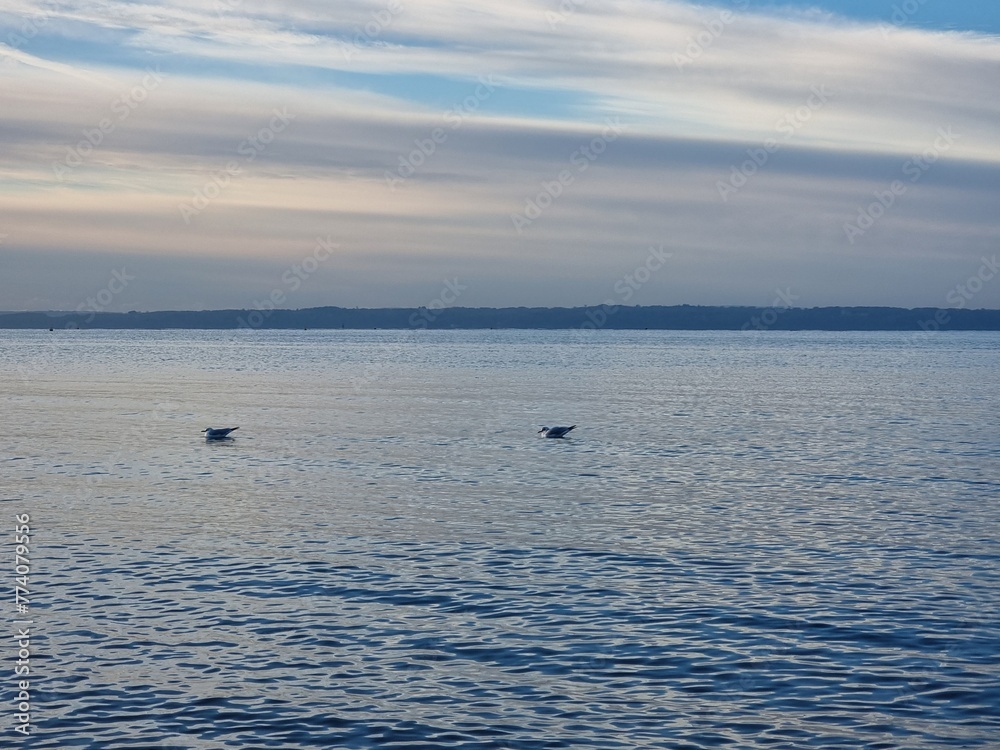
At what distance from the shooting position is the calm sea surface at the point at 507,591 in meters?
16.2

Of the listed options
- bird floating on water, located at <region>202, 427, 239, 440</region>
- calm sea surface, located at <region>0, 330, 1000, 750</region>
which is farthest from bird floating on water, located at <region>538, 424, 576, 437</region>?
bird floating on water, located at <region>202, 427, 239, 440</region>

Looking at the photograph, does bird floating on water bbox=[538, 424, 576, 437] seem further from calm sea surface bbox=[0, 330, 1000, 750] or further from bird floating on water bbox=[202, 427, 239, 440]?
bird floating on water bbox=[202, 427, 239, 440]

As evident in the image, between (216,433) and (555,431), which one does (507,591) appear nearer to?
(555,431)

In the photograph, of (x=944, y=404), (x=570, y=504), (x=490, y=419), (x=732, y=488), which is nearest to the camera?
(x=570, y=504)

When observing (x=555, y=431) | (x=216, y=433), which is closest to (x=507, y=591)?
(x=555, y=431)

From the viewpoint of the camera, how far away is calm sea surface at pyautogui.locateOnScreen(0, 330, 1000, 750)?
16203 mm

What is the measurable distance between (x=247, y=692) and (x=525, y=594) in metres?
7.37

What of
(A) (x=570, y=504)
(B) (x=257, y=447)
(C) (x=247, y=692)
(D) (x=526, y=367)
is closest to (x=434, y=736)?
(C) (x=247, y=692)

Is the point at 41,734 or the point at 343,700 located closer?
the point at 41,734

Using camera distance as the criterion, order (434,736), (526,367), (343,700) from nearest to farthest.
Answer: (434,736) < (343,700) < (526,367)

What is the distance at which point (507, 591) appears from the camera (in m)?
23.2

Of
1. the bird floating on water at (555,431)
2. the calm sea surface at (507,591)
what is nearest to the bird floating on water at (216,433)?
the calm sea surface at (507,591)

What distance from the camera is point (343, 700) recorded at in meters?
16.9

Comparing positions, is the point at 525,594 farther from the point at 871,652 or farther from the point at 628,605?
the point at 871,652
